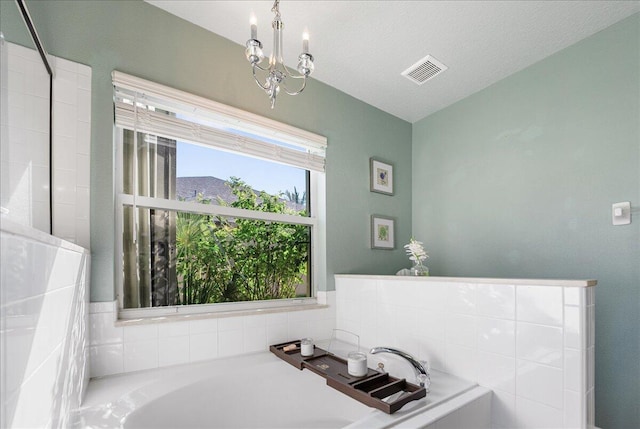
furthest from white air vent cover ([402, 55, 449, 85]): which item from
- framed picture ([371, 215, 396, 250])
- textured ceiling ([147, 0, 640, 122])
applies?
framed picture ([371, 215, 396, 250])

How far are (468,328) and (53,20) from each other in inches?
95.0

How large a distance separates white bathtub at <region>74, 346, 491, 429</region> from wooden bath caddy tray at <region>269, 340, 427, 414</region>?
0.11ft

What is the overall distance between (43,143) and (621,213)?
109 inches

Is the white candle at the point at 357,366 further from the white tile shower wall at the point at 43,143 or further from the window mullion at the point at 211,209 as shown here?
the white tile shower wall at the point at 43,143

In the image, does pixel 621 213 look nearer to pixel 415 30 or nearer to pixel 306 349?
pixel 415 30

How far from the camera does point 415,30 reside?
6.16 feet

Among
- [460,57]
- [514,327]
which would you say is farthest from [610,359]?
[460,57]

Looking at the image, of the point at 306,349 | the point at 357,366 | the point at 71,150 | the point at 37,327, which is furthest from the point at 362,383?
the point at 71,150

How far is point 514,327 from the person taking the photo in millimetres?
1406

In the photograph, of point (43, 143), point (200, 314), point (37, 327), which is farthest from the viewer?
point (200, 314)

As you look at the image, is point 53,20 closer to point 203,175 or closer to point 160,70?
point 160,70

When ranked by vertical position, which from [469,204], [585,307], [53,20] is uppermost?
[53,20]

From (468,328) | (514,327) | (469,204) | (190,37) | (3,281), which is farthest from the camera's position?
(469,204)

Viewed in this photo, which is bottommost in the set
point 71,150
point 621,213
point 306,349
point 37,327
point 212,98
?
point 306,349
